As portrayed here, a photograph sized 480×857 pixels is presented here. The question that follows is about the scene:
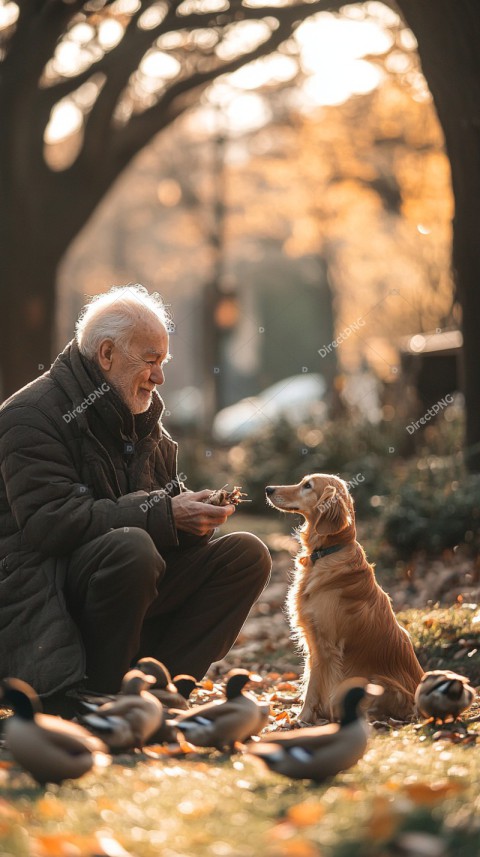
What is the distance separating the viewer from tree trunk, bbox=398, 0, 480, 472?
27.5ft

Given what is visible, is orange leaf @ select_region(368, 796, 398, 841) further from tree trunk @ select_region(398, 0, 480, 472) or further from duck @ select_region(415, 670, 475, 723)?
tree trunk @ select_region(398, 0, 480, 472)

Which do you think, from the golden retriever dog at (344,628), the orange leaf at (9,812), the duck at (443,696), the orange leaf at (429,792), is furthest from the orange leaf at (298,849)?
the golden retriever dog at (344,628)

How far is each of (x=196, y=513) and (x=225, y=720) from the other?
1.11 m

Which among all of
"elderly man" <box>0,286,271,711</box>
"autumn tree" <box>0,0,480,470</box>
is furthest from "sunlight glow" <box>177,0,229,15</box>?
"elderly man" <box>0,286,271,711</box>

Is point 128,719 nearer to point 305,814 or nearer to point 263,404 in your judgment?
point 305,814

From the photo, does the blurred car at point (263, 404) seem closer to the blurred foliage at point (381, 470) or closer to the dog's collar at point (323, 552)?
the blurred foliage at point (381, 470)

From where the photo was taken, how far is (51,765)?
3441mm

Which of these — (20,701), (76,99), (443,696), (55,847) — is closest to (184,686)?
(443,696)

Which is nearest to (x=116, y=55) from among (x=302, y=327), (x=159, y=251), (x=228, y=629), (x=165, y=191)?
(x=228, y=629)

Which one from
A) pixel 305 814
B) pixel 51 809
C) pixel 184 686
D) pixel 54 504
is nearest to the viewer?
pixel 305 814

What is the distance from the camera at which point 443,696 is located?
466 cm

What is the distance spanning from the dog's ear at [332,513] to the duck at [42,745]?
2071 millimetres

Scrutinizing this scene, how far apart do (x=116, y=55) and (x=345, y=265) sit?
22068mm

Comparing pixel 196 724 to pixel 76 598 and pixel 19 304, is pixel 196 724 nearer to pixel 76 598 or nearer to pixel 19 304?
pixel 76 598
